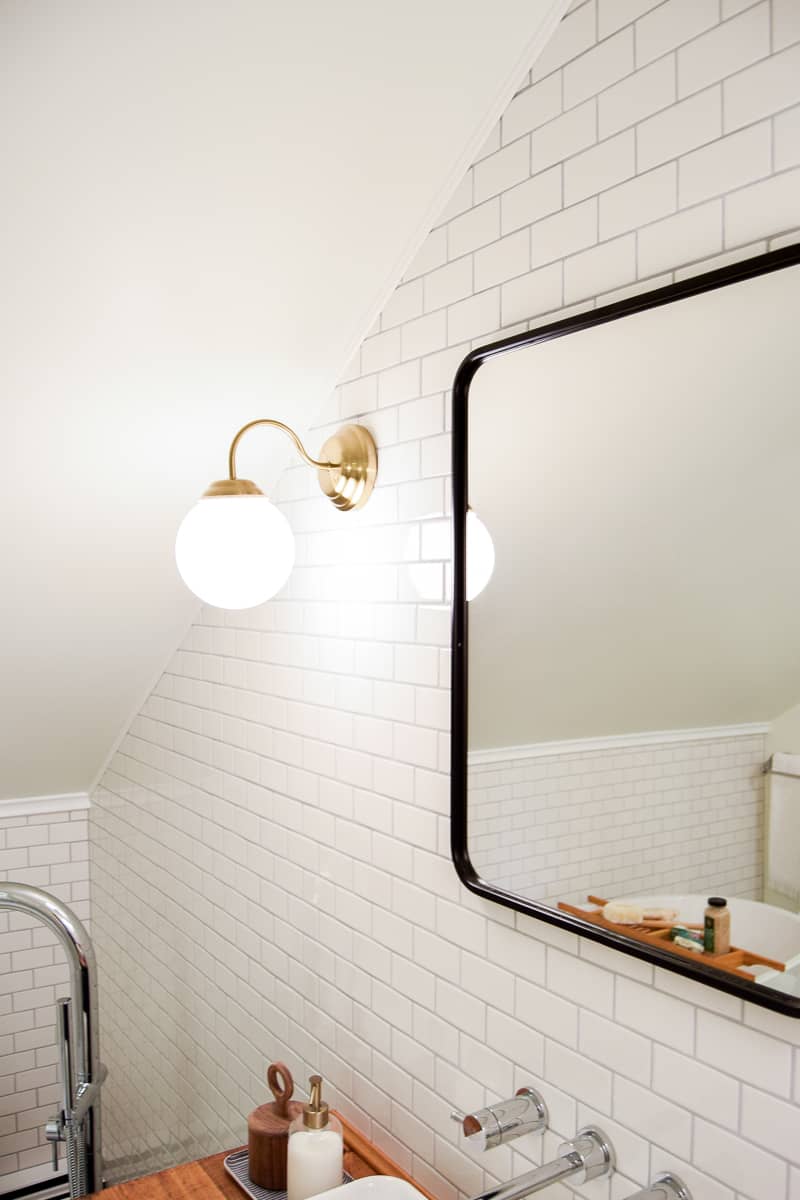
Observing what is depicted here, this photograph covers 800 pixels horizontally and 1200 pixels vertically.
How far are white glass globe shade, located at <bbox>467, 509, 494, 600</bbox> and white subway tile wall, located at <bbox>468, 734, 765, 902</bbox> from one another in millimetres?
272

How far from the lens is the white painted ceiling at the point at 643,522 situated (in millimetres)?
1043

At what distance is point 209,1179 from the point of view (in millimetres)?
1692

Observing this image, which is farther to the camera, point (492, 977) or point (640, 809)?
point (492, 977)

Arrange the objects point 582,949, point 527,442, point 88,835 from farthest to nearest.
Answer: point 88,835 < point 527,442 < point 582,949

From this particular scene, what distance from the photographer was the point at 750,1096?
1.07 metres

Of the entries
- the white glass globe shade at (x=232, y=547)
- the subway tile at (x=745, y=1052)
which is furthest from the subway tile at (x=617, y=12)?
the subway tile at (x=745, y=1052)

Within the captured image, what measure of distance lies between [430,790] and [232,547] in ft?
1.80

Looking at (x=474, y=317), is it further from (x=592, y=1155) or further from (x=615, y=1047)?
(x=592, y=1155)

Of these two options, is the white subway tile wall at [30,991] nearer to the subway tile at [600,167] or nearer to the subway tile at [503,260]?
the subway tile at [503,260]

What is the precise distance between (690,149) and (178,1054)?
2.60 metres

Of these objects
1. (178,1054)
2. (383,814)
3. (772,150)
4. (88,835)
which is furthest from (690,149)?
(88,835)

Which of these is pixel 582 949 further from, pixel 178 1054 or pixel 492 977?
pixel 178 1054

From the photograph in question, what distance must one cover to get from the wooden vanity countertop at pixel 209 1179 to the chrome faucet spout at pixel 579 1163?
42cm

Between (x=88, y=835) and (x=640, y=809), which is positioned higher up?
(x=640, y=809)
